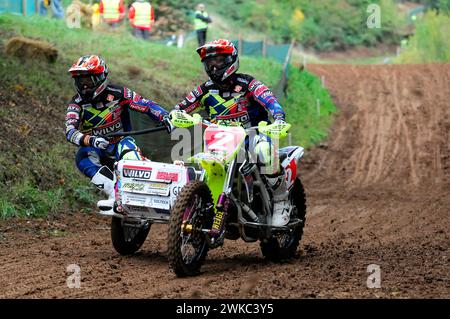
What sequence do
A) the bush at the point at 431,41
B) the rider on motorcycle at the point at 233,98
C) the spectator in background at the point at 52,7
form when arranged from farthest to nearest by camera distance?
the bush at the point at 431,41 → the spectator in background at the point at 52,7 → the rider on motorcycle at the point at 233,98

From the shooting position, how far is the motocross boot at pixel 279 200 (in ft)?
28.1

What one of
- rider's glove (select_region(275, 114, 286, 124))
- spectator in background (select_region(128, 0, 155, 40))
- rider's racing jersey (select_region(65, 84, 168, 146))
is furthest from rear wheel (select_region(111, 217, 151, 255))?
spectator in background (select_region(128, 0, 155, 40))

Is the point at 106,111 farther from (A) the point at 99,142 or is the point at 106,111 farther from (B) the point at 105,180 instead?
(B) the point at 105,180

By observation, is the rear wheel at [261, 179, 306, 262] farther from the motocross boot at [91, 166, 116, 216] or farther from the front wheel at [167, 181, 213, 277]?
the motocross boot at [91, 166, 116, 216]

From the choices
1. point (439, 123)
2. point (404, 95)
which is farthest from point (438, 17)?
point (439, 123)

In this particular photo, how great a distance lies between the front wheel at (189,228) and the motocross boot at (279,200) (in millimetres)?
1141

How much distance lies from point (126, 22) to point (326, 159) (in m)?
16.4

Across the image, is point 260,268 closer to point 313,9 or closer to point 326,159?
point 326,159

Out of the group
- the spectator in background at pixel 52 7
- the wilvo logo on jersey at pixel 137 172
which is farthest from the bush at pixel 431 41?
the wilvo logo on jersey at pixel 137 172

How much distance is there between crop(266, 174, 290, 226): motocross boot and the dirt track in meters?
0.49

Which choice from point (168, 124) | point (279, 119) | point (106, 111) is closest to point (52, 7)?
point (106, 111)

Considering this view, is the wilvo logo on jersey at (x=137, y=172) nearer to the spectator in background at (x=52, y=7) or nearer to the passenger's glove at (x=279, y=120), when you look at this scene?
the passenger's glove at (x=279, y=120)

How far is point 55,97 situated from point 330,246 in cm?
751

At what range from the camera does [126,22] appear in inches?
1377
